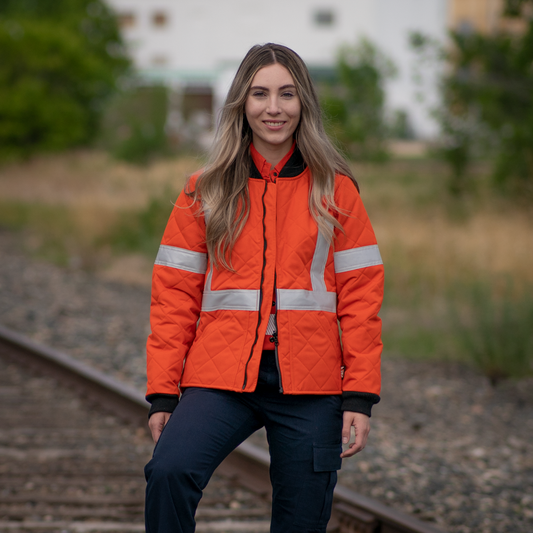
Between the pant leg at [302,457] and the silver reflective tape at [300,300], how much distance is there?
28 cm

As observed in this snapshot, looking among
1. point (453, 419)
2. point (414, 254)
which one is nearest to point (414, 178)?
point (414, 254)

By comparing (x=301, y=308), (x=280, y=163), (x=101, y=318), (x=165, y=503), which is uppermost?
(x=280, y=163)

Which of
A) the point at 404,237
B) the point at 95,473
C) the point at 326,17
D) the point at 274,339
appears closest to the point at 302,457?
the point at 274,339

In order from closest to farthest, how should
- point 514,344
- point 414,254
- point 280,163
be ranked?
point 280,163, point 514,344, point 414,254

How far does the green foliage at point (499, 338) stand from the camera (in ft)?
20.7

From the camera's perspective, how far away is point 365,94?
86.8 feet

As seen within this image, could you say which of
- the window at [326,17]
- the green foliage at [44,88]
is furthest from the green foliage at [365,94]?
the window at [326,17]

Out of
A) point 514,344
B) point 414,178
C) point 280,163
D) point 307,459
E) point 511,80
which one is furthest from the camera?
point 414,178

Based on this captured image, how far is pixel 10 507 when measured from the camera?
3574 mm

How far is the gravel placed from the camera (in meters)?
3.90

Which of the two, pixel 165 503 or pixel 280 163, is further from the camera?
pixel 280 163

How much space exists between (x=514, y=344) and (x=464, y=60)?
27.5 ft

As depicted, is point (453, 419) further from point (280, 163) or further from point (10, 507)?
point (280, 163)

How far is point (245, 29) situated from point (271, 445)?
51.3 metres
